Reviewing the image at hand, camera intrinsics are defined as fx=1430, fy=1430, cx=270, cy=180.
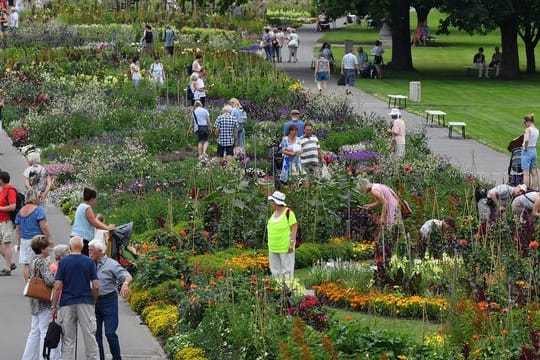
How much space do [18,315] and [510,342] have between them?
6.97 m

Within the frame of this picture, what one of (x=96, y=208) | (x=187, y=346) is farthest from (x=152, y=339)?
(x=96, y=208)

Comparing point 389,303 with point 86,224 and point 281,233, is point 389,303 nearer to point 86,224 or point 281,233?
point 281,233

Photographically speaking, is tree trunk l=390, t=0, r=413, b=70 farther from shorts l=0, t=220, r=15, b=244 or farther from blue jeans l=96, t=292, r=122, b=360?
blue jeans l=96, t=292, r=122, b=360

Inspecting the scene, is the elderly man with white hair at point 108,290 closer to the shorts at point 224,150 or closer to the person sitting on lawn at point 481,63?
the shorts at point 224,150

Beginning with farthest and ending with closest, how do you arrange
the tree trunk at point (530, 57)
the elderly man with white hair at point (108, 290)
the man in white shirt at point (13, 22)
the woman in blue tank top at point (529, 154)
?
1. the man in white shirt at point (13, 22)
2. the tree trunk at point (530, 57)
3. the woman in blue tank top at point (529, 154)
4. the elderly man with white hair at point (108, 290)

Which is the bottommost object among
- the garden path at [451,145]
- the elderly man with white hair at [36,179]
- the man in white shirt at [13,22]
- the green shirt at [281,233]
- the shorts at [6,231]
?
the garden path at [451,145]

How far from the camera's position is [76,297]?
1516cm

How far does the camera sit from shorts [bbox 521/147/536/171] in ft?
89.8

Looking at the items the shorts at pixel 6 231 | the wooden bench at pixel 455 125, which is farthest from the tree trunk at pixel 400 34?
the shorts at pixel 6 231

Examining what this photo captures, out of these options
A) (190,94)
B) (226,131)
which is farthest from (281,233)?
(190,94)

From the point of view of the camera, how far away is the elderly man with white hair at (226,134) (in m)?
29.9

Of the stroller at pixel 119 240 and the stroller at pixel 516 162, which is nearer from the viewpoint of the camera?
the stroller at pixel 119 240

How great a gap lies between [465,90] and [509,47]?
20.4 ft

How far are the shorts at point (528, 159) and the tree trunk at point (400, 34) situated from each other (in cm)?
2773
